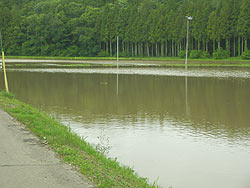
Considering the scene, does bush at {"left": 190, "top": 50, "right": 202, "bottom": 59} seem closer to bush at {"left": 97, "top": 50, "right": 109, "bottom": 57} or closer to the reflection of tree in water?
bush at {"left": 97, "top": 50, "right": 109, "bottom": 57}

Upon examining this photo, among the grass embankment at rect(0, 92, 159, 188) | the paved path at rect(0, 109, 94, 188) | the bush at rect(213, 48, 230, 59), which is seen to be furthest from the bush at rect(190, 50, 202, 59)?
the paved path at rect(0, 109, 94, 188)

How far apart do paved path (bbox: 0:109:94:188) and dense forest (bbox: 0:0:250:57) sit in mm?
56158

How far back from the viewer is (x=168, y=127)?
11117 mm

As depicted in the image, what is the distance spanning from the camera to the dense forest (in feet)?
205

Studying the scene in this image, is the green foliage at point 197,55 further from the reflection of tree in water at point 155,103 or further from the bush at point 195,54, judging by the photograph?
the reflection of tree in water at point 155,103

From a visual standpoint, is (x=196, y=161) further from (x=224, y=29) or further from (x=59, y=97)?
(x=224, y=29)

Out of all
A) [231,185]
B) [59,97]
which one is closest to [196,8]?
[59,97]

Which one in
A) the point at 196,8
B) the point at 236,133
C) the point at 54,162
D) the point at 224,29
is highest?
the point at 196,8

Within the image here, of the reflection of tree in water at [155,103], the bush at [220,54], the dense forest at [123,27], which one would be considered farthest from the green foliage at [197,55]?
the reflection of tree in water at [155,103]

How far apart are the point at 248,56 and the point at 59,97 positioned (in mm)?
44703

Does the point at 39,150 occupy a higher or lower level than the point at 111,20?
lower

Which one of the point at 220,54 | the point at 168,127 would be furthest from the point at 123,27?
the point at 168,127

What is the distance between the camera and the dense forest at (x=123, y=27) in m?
62.4

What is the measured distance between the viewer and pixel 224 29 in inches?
2377
